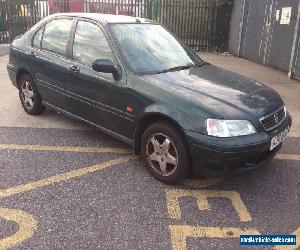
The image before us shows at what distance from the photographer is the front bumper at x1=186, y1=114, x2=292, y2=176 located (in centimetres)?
349

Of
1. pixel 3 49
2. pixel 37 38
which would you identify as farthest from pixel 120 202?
pixel 3 49

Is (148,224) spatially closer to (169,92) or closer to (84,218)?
(84,218)

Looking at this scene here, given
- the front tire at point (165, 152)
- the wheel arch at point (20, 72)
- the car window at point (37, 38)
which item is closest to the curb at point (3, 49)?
the wheel arch at point (20, 72)

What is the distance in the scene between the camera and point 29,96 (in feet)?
19.3

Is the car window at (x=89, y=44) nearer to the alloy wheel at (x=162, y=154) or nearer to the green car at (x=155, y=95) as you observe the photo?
the green car at (x=155, y=95)

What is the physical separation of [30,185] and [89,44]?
1.87m

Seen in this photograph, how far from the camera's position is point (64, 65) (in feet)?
16.1

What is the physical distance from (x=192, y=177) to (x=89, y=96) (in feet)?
5.21

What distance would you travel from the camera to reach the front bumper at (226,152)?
137 inches

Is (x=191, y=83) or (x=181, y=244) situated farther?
(x=191, y=83)

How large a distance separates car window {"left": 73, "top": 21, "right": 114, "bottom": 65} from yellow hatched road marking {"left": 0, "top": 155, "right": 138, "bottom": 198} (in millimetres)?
1217

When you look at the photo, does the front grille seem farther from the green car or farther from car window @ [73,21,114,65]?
car window @ [73,21,114,65]

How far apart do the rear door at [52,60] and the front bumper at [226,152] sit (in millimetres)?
2200

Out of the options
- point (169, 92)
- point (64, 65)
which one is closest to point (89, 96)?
point (64, 65)
